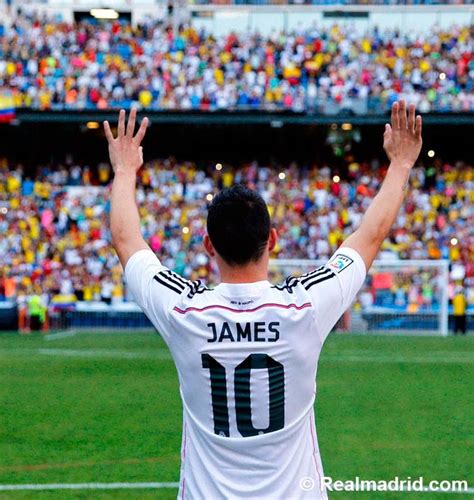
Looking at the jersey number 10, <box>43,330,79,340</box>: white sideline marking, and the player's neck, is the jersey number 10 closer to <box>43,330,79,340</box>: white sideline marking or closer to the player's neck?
the player's neck

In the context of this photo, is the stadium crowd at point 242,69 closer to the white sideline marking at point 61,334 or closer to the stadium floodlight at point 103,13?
the stadium floodlight at point 103,13

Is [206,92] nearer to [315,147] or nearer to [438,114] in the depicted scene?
[315,147]

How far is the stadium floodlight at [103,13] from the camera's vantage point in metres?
39.5

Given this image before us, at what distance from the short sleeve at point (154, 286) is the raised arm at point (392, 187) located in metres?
0.60

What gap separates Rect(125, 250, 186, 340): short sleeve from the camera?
302 centimetres


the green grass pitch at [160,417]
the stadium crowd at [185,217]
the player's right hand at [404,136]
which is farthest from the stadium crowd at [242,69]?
the player's right hand at [404,136]

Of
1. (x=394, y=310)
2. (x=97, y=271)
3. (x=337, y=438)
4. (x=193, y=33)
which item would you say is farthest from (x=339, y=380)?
(x=193, y=33)

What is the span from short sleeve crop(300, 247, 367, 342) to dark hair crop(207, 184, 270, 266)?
0.66 ft

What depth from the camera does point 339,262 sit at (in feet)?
10.2

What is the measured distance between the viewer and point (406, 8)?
35938 mm

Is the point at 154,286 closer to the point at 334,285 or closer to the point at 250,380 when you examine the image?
the point at 250,380

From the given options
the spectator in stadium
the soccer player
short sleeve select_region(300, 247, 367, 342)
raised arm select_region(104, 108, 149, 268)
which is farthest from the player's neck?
the spectator in stadium

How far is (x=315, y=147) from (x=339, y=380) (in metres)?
21.4

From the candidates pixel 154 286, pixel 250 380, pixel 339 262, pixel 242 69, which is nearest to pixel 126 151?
pixel 154 286
